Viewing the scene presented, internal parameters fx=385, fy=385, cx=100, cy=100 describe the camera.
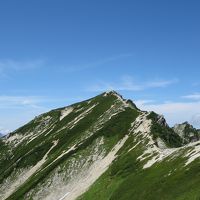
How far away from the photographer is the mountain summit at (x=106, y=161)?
81062 millimetres

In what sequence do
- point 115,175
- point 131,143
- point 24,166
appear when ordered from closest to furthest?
point 115,175 < point 131,143 < point 24,166

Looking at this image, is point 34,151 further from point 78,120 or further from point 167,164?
point 167,164

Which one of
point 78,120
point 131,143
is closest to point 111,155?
point 131,143

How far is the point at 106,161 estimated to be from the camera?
12788 cm

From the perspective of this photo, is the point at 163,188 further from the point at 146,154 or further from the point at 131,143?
the point at 131,143

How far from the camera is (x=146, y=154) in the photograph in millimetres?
110062

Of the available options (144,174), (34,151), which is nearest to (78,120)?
(34,151)

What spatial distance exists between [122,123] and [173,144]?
2710 centimetres

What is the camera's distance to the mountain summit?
3191 inches

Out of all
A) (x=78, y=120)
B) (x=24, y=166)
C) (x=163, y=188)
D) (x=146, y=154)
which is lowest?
(x=163, y=188)

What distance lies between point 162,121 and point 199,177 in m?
91.7

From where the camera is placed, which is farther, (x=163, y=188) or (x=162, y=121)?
(x=162, y=121)

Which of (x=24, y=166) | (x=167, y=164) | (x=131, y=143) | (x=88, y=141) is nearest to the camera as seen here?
(x=167, y=164)

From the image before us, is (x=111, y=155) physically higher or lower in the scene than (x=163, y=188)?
higher
